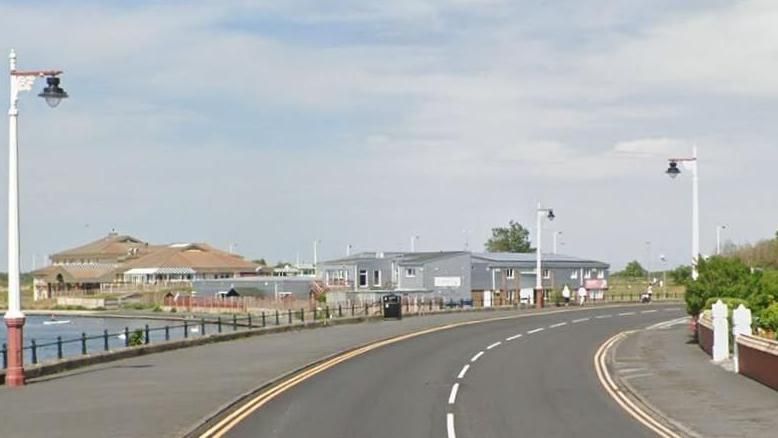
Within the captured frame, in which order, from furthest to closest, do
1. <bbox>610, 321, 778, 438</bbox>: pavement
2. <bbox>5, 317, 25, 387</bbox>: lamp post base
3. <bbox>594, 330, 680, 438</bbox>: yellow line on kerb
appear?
<bbox>5, 317, 25, 387</bbox>: lamp post base, <bbox>610, 321, 778, 438</bbox>: pavement, <bbox>594, 330, 680, 438</bbox>: yellow line on kerb

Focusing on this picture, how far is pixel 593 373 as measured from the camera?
3253 centimetres

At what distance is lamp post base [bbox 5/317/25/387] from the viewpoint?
2728 centimetres

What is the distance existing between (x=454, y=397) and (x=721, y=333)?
1215 centimetres

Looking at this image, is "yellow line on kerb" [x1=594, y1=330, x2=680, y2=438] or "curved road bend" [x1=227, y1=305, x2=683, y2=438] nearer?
"curved road bend" [x1=227, y1=305, x2=683, y2=438]

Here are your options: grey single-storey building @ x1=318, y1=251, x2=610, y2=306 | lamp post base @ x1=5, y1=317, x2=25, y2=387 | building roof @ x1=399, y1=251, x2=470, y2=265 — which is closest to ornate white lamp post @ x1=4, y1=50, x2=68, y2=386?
lamp post base @ x1=5, y1=317, x2=25, y2=387

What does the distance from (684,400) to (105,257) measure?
172909 millimetres

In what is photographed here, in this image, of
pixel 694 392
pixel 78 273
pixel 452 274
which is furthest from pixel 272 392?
pixel 78 273

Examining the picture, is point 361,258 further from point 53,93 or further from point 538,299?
point 53,93

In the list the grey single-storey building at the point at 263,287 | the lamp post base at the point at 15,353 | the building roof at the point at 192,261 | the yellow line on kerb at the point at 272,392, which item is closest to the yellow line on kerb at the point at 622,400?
the yellow line on kerb at the point at 272,392

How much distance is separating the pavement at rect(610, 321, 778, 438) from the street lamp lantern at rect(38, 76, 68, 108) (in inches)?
548

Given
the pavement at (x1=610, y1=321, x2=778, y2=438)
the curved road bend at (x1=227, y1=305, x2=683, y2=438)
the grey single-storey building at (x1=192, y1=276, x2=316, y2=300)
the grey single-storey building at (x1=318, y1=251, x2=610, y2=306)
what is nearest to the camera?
the curved road bend at (x1=227, y1=305, x2=683, y2=438)

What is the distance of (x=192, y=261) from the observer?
164500 mm

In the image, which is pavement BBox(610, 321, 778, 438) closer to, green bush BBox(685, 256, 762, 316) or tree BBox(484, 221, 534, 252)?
green bush BBox(685, 256, 762, 316)

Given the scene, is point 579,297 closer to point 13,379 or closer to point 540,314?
point 540,314
